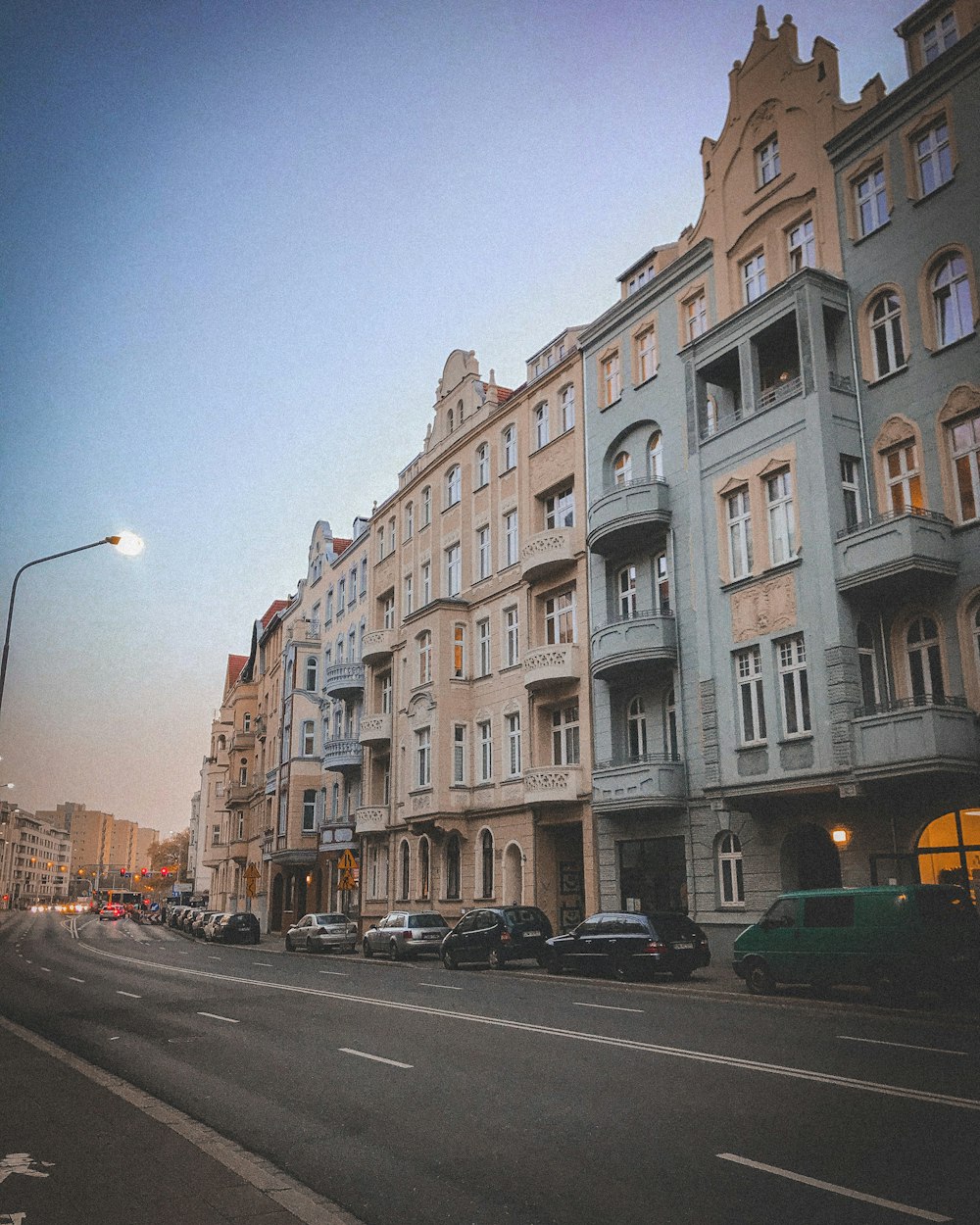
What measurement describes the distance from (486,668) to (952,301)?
19.8m

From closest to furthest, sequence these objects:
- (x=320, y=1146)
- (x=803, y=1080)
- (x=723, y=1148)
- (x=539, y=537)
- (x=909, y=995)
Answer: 1. (x=723, y=1148)
2. (x=320, y=1146)
3. (x=803, y=1080)
4. (x=909, y=995)
5. (x=539, y=537)

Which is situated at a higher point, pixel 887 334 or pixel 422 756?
pixel 887 334

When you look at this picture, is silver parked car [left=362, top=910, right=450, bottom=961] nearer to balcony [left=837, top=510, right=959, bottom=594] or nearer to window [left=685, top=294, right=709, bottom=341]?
balcony [left=837, top=510, right=959, bottom=594]

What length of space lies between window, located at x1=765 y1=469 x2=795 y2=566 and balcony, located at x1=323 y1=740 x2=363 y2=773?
25566mm

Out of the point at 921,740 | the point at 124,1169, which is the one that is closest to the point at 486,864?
the point at 921,740

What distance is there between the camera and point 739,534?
24.8m

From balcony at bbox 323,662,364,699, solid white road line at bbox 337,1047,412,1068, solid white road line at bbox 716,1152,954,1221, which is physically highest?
balcony at bbox 323,662,364,699

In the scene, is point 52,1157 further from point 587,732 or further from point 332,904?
point 332,904

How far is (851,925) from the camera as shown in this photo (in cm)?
1638

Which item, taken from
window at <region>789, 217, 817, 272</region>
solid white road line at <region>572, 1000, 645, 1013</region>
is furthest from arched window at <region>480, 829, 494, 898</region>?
window at <region>789, 217, 817, 272</region>

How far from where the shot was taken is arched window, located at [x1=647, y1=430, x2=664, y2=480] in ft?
94.3

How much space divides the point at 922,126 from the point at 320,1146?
2256cm

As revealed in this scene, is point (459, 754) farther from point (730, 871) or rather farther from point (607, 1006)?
point (607, 1006)

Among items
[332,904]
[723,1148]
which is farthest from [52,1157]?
[332,904]
